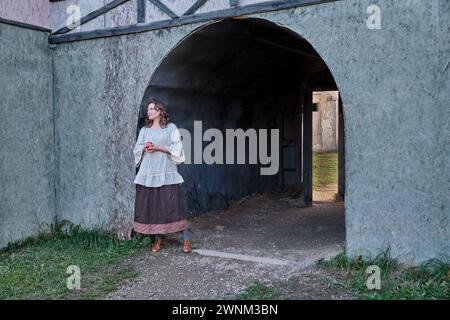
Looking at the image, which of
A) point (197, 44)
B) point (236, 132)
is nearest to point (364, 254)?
point (197, 44)

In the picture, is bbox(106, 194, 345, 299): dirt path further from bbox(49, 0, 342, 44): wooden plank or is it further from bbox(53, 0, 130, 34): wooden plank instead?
bbox(53, 0, 130, 34): wooden plank

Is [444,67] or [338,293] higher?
[444,67]

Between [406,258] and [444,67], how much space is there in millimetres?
1889

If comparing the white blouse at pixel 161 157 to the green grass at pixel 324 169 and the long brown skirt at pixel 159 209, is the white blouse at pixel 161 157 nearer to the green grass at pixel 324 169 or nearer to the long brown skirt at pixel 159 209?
the long brown skirt at pixel 159 209

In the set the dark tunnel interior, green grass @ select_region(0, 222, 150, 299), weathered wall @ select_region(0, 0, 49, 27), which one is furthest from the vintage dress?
weathered wall @ select_region(0, 0, 49, 27)

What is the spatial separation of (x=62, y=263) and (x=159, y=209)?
128cm

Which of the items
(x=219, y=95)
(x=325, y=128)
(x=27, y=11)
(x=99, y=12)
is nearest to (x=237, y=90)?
(x=219, y=95)

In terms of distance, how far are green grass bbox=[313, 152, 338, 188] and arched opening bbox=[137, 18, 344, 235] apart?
10.3 ft

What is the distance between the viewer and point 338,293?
454 cm

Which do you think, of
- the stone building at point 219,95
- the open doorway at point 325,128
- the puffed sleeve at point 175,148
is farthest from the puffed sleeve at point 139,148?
the open doorway at point 325,128

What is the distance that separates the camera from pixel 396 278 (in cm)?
472

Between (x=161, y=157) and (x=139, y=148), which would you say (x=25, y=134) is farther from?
(x=161, y=157)
